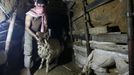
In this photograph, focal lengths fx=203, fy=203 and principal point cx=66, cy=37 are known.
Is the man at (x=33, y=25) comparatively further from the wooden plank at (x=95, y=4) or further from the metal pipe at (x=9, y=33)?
the wooden plank at (x=95, y=4)

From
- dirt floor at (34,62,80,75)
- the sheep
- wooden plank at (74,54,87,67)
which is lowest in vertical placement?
dirt floor at (34,62,80,75)

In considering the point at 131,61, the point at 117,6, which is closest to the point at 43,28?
the point at 117,6

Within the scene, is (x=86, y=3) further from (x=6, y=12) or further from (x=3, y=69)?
(x=3, y=69)

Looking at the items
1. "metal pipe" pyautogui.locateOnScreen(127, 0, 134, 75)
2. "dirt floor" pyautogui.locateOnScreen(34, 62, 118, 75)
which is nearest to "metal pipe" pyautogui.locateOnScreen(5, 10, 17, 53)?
"dirt floor" pyautogui.locateOnScreen(34, 62, 118, 75)

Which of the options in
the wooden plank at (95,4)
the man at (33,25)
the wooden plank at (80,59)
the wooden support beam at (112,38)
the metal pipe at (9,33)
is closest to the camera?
the wooden support beam at (112,38)

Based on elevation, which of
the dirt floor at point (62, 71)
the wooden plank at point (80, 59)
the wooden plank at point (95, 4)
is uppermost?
the wooden plank at point (95, 4)

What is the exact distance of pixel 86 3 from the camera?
18.9 ft

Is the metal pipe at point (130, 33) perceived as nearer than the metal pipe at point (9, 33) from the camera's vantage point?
Yes

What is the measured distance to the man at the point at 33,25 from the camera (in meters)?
6.15

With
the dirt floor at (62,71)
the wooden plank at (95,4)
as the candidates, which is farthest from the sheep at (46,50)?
the wooden plank at (95,4)

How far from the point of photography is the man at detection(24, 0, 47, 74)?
615 cm

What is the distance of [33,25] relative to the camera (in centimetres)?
632

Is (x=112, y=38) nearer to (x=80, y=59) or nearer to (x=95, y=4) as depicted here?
(x=95, y=4)

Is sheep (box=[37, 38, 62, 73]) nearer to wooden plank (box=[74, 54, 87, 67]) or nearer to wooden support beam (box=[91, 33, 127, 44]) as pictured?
wooden plank (box=[74, 54, 87, 67])
